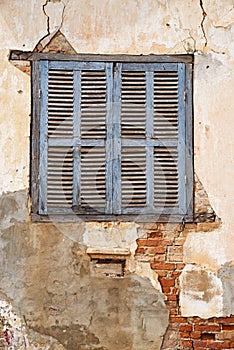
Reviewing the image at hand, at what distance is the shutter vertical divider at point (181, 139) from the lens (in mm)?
6000

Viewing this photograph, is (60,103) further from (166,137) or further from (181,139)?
(181,139)

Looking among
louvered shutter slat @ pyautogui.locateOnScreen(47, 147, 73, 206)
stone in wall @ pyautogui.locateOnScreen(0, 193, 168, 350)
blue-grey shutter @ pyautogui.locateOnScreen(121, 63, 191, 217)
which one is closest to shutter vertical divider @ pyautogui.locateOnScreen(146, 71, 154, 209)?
blue-grey shutter @ pyautogui.locateOnScreen(121, 63, 191, 217)

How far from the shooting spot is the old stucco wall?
589cm

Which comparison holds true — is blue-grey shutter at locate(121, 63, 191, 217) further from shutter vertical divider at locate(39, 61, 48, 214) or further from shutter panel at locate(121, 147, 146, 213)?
shutter vertical divider at locate(39, 61, 48, 214)

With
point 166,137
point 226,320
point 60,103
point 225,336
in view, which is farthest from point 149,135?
point 225,336

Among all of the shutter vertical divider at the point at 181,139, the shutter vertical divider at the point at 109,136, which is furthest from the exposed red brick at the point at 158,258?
the shutter vertical divider at the point at 109,136

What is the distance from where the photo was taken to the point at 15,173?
6.01 m

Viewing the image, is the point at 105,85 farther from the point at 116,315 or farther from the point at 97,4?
the point at 116,315

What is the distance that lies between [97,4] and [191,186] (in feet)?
6.31

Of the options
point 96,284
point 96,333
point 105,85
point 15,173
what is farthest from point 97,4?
point 96,333

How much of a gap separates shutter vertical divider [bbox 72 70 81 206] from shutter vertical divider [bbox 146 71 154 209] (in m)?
0.63

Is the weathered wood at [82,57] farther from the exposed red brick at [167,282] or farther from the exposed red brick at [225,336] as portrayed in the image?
the exposed red brick at [225,336]

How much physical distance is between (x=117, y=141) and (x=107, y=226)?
0.79 metres

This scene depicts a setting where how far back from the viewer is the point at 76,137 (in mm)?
6047
